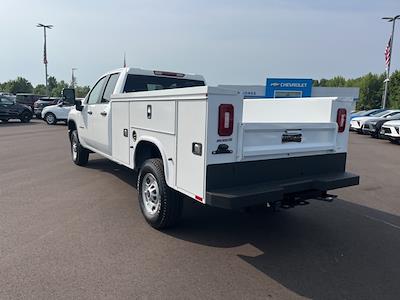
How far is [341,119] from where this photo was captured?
15.1 ft

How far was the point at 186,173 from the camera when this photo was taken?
3.74 m

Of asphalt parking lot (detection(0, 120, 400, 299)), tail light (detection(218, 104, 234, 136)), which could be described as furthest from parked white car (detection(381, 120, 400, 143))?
tail light (detection(218, 104, 234, 136))

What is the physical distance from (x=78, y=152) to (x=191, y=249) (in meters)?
5.29

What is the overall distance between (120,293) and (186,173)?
1.31 metres

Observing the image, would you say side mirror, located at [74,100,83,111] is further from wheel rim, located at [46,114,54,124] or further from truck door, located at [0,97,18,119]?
truck door, located at [0,97,18,119]

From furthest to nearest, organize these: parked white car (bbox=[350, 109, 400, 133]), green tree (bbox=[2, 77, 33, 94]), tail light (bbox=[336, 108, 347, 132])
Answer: green tree (bbox=[2, 77, 33, 94]), parked white car (bbox=[350, 109, 400, 133]), tail light (bbox=[336, 108, 347, 132])

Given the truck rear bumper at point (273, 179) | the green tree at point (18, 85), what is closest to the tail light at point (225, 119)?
the truck rear bumper at point (273, 179)

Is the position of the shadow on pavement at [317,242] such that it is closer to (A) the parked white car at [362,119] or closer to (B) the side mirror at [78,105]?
(B) the side mirror at [78,105]

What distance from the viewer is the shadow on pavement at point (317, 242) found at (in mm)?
3334

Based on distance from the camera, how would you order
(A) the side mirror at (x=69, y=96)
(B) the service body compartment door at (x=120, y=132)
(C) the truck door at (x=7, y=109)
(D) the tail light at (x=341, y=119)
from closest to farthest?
(D) the tail light at (x=341, y=119) < (B) the service body compartment door at (x=120, y=132) < (A) the side mirror at (x=69, y=96) < (C) the truck door at (x=7, y=109)

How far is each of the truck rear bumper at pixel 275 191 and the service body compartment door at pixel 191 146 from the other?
9.5 inches

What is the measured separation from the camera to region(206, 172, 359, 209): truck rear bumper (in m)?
3.38

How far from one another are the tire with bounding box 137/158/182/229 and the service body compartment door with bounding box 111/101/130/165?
722mm

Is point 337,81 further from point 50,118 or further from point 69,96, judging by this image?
point 69,96
